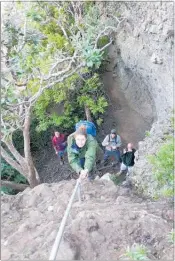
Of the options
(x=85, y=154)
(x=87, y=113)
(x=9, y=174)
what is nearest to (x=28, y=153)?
(x=9, y=174)

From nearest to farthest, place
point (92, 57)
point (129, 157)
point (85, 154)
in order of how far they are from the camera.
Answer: point (85, 154) < point (92, 57) < point (129, 157)

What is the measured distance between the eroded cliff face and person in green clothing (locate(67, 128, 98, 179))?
1771 millimetres

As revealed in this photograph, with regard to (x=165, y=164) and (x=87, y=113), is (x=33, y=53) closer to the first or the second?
(x=87, y=113)

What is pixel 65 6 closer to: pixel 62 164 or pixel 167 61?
pixel 167 61

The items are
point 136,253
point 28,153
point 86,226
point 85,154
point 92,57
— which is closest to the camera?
point 136,253

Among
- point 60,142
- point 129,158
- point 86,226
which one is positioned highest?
point 86,226

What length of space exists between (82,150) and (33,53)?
3500mm

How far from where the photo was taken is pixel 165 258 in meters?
4.42

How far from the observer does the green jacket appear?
250 inches

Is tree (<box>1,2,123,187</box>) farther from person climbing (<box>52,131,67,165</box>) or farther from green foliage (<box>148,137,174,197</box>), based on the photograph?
green foliage (<box>148,137,174,197</box>)

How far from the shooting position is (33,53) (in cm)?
877

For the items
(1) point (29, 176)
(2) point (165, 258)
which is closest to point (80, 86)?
(1) point (29, 176)

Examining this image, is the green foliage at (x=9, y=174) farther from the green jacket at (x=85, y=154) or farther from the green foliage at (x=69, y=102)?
the green jacket at (x=85, y=154)

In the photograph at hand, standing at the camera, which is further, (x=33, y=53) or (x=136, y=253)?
(x=33, y=53)
